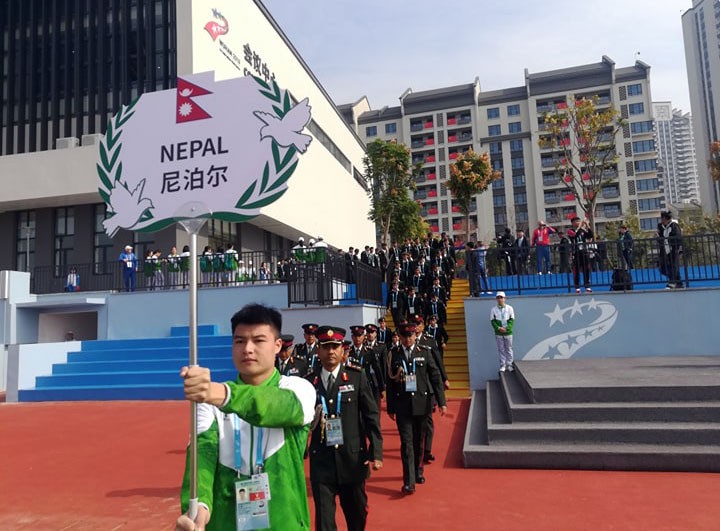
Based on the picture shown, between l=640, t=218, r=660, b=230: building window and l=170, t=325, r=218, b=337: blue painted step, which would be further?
l=640, t=218, r=660, b=230: building window

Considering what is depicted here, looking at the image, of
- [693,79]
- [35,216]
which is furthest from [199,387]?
[693,79]

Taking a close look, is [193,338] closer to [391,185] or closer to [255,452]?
[255,452]

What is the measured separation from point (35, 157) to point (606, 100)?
2475 inches

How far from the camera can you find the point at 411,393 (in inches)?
244

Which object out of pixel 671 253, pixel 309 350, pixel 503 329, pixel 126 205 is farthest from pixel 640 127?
pixel 126 205

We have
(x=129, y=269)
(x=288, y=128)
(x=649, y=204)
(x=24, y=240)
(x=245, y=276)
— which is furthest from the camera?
(x=649, y=204)

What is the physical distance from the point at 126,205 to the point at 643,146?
75.3 meters

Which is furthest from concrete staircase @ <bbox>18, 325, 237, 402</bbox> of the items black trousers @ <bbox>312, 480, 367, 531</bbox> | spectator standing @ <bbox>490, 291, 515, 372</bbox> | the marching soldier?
black trousers @ <bbox>312, 480, 367, 531</bbox>

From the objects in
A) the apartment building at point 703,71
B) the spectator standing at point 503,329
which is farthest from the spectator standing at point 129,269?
the apartment building at point 703,71

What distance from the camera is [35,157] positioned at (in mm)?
22859

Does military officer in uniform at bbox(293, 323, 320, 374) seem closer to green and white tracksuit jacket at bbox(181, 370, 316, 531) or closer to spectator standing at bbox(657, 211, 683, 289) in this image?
green and white tracksuit jacket at bbox(181, 370, 316, 531)

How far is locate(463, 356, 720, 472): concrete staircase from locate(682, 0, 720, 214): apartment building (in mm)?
104370

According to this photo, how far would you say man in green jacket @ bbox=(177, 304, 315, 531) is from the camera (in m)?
2.02

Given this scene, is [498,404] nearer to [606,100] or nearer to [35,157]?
[35,157]
